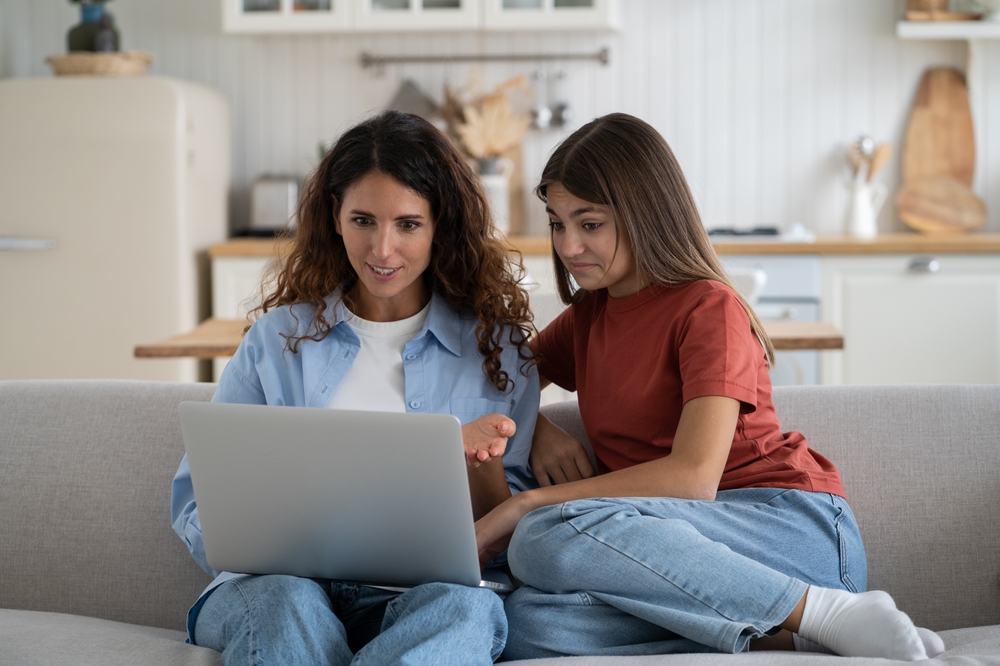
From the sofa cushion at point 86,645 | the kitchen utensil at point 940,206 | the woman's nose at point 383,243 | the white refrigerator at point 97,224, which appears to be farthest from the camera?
the kitchen utensil at point 940,206

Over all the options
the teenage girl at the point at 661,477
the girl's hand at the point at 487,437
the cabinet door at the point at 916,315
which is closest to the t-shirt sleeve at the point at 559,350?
the teenage girl at the point at 661,477

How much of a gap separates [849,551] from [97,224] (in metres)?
2.92

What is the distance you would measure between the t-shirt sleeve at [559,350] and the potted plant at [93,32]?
2660 millimetres

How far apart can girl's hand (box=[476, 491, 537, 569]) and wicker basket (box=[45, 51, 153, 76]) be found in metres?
2.82

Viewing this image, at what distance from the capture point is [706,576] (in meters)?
1.27

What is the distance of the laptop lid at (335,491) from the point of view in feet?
3.89

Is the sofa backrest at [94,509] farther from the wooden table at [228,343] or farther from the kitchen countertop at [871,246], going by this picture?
the kitchen countertop at [871,246]

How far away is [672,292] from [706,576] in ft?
1.52

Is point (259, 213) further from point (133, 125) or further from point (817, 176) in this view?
point (817, 176)

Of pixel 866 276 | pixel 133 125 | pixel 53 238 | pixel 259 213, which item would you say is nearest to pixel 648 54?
pixel 866 276

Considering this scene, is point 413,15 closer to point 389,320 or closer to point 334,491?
point 389,320

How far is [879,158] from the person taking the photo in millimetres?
3811

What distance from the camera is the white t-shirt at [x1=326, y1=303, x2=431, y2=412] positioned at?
1556 millimetres

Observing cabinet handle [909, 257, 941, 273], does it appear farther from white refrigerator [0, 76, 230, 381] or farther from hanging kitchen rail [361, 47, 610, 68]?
white refrigerator [0, 76, 230, 381]
